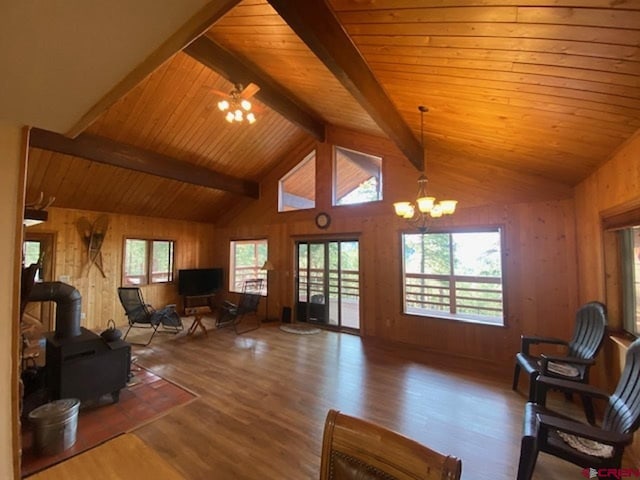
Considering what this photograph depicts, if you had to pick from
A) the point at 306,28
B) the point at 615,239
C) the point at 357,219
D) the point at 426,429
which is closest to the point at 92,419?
the point at 426,429

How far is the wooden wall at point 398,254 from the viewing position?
146 inches

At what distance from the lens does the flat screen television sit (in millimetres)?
7121

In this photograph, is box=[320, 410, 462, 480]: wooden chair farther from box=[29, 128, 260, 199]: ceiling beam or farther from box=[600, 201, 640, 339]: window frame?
box=[29, 128, 260, 199]: ceiling beam

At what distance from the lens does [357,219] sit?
552 cm

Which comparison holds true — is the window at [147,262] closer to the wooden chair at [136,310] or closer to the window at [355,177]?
the wooden chair at [136,310]

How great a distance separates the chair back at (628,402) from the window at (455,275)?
7.18 ft

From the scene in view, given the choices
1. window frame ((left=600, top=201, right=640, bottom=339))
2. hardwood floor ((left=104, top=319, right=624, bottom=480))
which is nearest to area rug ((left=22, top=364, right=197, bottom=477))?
hardwood floor ((left=104, top=319, right=624, bottom=480))

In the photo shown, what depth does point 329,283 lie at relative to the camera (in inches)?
236

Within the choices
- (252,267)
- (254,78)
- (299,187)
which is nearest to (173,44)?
(254,78)

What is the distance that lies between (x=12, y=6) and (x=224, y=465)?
106 inches

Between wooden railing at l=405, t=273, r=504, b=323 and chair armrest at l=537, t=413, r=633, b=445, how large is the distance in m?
2.66

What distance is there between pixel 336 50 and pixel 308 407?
3.20 metres

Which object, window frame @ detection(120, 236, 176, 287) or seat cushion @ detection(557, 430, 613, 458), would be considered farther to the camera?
window frame @ detection(120, 236, 176, 287)

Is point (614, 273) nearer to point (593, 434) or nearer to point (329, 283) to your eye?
point (593, 434)
